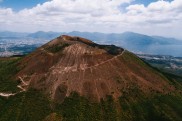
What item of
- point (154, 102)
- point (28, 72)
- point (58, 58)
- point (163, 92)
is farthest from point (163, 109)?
point (28, 72)

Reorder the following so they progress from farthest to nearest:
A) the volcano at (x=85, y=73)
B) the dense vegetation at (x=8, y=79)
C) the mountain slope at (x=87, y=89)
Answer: the dense vegetation at (x=8, y=79) < the volcano at (x=85, y=73) < the mountain slope at (x=87, y=89)

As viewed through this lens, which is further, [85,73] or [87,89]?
[85,73]

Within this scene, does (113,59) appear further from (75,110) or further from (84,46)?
(75,110)

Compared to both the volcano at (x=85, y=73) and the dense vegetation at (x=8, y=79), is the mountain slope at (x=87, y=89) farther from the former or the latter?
the dense vegetation at (x=8, y=79)

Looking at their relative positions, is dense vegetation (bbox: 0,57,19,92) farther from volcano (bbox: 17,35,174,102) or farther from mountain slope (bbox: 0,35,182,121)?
volcano (bbox: 17,35,174,102)

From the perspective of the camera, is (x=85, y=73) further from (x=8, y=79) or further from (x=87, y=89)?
(x=8, y=79)

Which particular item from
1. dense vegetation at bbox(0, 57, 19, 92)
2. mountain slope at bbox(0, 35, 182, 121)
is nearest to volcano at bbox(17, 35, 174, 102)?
mountain slope at bbox(0, 35, 182, 121)

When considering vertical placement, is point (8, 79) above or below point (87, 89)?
below

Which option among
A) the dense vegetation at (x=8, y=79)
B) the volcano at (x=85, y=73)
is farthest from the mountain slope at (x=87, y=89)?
the dense vegetation at (x=8, y=79)

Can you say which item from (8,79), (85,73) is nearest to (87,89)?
(85,73)
